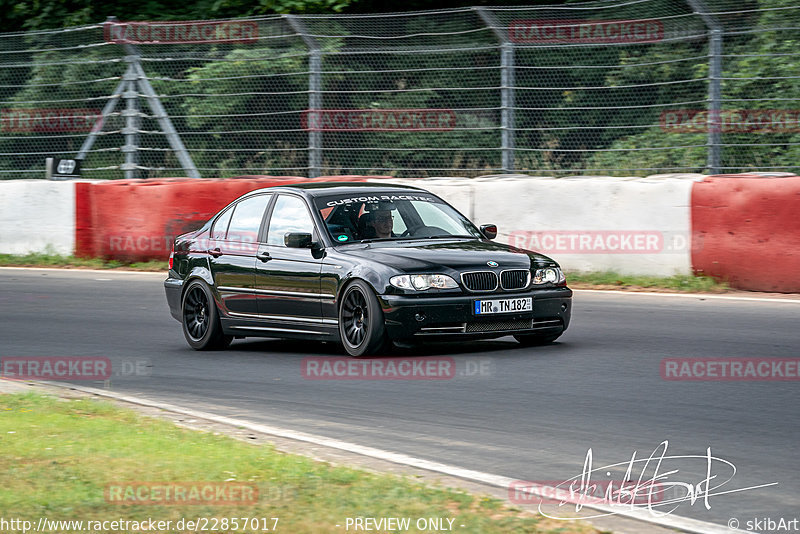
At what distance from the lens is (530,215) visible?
1571 centimetres

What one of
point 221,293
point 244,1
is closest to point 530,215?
point 221,293

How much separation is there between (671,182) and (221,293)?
561cm

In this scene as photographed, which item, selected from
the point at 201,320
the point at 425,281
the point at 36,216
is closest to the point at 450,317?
the point at 425,281

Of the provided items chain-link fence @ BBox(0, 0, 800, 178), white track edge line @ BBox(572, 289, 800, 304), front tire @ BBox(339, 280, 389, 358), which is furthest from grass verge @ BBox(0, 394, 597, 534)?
chain-link fence @ BBox(0, 0, 800, 178)

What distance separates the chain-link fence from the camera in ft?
51.5

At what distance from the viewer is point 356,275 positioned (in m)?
10.0

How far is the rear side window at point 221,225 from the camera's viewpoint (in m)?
11.8

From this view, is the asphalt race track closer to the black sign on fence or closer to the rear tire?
the rear tire

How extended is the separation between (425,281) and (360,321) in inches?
26.1

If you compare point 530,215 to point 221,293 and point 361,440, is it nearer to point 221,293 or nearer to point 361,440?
point 221,293

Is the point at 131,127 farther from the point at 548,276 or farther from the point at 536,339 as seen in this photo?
the point at 548,276

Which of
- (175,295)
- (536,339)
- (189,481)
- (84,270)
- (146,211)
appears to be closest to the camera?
(189,481)

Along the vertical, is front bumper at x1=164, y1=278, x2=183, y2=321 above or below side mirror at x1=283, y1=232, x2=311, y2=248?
below

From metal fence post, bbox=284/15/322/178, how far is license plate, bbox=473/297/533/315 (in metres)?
9.27
